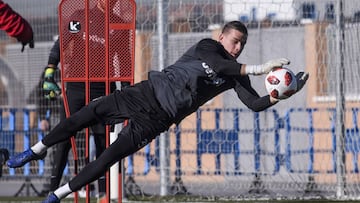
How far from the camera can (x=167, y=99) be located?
8.53m

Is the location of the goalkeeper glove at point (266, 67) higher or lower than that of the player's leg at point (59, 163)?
higher

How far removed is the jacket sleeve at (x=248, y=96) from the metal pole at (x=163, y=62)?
4107 millimetres

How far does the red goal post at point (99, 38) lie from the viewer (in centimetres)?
934

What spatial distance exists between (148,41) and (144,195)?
6.96 feet

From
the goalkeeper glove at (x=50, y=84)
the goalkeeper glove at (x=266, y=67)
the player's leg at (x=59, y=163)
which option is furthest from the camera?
the player's leg at (x=59, y=163)

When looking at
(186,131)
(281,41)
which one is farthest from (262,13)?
(186,131)

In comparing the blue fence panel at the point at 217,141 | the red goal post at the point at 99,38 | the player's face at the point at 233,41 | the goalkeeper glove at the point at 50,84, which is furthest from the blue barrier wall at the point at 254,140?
the player's face at the point at 233,41

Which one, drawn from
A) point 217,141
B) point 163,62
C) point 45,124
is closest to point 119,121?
point 163,62

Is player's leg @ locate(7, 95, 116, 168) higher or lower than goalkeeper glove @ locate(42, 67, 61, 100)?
lower

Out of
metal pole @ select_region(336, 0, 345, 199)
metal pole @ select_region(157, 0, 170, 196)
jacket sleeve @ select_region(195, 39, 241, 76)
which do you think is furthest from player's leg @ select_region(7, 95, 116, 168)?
metal pole @ select_region(336, 0, 345, 199)

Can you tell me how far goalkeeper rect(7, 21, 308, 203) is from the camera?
333 inches

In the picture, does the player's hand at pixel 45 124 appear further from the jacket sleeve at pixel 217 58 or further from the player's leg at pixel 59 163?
the jacket sleeve at pixel 217 58

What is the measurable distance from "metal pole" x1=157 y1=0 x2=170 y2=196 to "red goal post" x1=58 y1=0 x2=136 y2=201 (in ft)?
10.9

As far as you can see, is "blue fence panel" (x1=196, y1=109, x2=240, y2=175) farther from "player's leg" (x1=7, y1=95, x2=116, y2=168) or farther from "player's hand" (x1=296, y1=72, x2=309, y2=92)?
"player's hand" (x1=296, y1=72, x2=309, y2=92)
